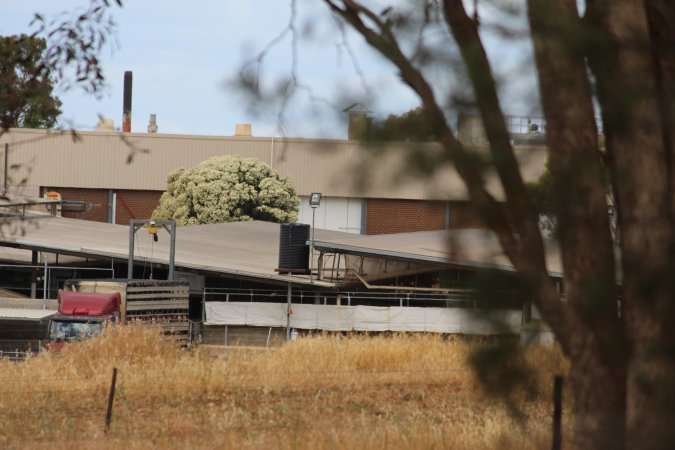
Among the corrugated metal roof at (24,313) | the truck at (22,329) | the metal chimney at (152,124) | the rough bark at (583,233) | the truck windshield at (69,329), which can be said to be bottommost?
the truck at (22,329)

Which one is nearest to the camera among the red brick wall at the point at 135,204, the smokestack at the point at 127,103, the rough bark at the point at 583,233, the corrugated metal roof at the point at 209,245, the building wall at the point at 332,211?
the rough bark at the point at 583,233

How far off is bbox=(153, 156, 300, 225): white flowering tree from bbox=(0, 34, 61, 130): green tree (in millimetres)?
41610

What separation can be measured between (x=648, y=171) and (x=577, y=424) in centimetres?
178

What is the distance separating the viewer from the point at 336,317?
108ft

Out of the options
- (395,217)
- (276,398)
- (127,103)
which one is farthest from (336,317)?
(127,103)

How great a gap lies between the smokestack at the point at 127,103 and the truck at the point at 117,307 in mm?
37292

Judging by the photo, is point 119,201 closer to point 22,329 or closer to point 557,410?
point 22,329

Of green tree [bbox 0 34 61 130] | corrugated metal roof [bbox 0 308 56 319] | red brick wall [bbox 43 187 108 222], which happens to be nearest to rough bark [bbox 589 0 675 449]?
green tree [bbox 0 34 61 130]

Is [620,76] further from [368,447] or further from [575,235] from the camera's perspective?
[368,447]

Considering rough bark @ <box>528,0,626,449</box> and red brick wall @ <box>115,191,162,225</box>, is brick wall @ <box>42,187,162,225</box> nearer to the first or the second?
red brick wall @ <box>115,191,162,225</box>

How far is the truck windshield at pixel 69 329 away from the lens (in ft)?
80.2

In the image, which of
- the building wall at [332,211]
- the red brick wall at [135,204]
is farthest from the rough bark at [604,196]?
the red brick wall at [135,204]

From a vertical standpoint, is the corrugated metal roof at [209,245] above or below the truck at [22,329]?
above

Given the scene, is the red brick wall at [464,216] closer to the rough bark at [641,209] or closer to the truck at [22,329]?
the rough bark at [641,209]
